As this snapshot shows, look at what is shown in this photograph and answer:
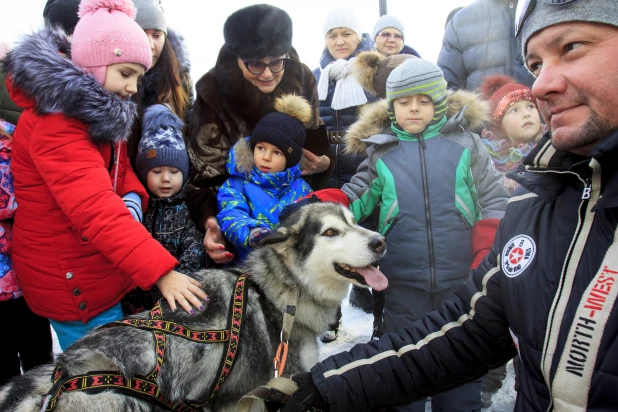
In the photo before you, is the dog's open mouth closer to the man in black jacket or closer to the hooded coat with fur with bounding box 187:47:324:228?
the man in black jacket

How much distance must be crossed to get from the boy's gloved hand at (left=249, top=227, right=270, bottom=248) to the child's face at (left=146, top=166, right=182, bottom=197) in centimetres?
66

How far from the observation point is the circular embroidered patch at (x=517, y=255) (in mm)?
1157

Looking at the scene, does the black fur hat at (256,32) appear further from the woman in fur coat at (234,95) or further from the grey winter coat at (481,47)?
the grey winter coat at (481,47)

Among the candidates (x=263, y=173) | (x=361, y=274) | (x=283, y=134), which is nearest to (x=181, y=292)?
(x=361, y=274)

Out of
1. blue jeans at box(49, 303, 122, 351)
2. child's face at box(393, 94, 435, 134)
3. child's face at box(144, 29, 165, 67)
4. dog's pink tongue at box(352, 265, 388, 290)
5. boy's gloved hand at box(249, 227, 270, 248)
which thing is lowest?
blue jeans at box(49, 303, 122, 351)

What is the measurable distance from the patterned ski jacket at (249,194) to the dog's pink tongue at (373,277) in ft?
2.30

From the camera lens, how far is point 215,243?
260 cm

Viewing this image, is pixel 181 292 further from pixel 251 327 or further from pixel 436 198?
pixel 436 198

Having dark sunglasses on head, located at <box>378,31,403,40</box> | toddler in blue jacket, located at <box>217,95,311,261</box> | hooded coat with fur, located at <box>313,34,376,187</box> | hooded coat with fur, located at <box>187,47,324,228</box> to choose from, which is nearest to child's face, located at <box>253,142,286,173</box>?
toddler in blue jacket, located at <box>217,95,311,261</box>

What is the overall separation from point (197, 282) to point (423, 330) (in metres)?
1.10

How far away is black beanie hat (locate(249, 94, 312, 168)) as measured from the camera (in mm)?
2727

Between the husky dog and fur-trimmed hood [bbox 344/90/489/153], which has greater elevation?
fur-trimmed hood [bbox 344/90/489/153]

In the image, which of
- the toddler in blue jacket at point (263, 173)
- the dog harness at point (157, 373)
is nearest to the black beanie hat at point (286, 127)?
the toddler in blue jacket at point (263, 173)

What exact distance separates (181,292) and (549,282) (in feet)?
4.84
